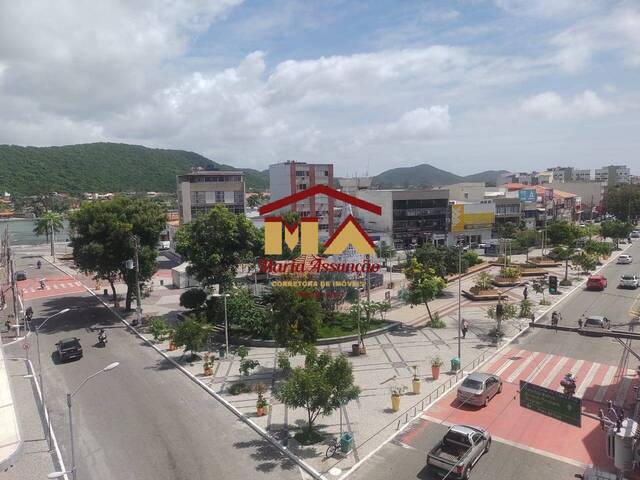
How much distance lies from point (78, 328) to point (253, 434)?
75.9 feet

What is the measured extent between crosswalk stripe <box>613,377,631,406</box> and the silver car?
532cm

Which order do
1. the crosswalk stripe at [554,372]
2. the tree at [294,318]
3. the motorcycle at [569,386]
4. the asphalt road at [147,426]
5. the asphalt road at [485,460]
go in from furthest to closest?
the tree at [294,318] → the crosswalk stripe at [554,372] → the motorcycle at [569,386] → the asphalt road at [147,426] → the asphalt road at [485,460]

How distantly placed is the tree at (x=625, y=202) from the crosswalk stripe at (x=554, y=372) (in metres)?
89.4

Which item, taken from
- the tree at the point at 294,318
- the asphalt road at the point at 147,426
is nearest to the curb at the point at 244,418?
the asphalt road at the point at 147,426

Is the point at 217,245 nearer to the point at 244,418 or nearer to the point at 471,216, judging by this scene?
the point at 244,418

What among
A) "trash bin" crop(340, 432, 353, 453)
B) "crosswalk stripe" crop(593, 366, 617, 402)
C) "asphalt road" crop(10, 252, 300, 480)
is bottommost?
"asphalt road" crop(10, 252, 300, 480)

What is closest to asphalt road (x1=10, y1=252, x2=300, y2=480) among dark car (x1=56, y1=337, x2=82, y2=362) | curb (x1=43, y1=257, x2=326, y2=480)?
curb (x1=43, y1=257, x2=326, y2=480)

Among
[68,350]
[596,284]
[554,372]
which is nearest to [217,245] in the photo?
[68,350]

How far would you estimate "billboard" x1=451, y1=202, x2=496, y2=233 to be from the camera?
75.4 m

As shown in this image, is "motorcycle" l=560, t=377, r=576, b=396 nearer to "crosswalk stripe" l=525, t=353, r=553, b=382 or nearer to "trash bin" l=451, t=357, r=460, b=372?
"crosswalk stripe" l=525, t=353, r=553, b=382

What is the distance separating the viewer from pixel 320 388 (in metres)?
17.5

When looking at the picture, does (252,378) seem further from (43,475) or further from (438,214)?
(438,214)

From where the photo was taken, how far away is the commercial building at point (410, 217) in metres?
73.1

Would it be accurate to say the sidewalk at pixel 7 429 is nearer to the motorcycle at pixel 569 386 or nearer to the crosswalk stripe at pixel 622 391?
the motorcycle at pixel 569 386
